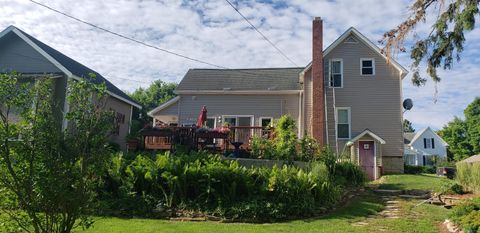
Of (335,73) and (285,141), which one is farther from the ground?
(335,73)

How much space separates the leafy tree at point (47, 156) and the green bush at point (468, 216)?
639 centimetres

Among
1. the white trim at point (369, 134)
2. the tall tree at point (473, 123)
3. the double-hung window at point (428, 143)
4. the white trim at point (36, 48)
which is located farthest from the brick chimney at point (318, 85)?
the tall tree at point (473, 123)

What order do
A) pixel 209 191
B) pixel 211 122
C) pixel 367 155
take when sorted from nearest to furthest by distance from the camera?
pixel 209 191
pixel 367 155
pixel 211 122

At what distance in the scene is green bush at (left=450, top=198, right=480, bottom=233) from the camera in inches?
274

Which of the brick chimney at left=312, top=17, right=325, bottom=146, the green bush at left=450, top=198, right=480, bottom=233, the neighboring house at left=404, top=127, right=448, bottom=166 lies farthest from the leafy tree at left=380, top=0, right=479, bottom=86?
the neighboring house at left=404, top=127, right=448, bottom=166

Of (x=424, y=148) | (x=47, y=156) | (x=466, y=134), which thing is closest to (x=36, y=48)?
(x=47, y=156)

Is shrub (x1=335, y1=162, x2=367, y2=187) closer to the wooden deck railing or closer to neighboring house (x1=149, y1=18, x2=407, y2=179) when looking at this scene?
the wooden deck railing

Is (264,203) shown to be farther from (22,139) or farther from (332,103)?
(332,103)

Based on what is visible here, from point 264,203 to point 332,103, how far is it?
507 inches

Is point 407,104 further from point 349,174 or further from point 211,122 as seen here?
point 211,122

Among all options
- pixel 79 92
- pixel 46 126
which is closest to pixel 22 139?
pixel 46 126

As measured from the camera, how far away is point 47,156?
4598 mm

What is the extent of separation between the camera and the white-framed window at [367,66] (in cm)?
2081

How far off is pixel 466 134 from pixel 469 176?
45.2 metres
